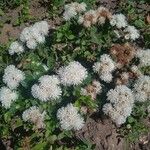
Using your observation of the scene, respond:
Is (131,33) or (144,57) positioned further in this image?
(131,33)

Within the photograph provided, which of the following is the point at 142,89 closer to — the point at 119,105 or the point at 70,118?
the point at 119,105

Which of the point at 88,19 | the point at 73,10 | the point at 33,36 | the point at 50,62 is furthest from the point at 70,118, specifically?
the point at 73,10

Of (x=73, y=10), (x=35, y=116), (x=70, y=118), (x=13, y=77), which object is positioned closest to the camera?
(x=70, y=118)

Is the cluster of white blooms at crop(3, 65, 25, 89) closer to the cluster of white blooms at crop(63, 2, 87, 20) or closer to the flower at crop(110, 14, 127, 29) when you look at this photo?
the cluster of white blooms at crop(63, 2, 87, 20)

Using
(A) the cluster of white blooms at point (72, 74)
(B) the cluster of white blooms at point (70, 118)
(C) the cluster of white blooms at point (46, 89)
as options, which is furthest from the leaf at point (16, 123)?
(A) the cluster of white blooms at point (72, 74)

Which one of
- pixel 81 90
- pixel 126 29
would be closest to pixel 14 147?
pixel 81 90

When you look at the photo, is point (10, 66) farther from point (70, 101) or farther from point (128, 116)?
point (128, 116)
